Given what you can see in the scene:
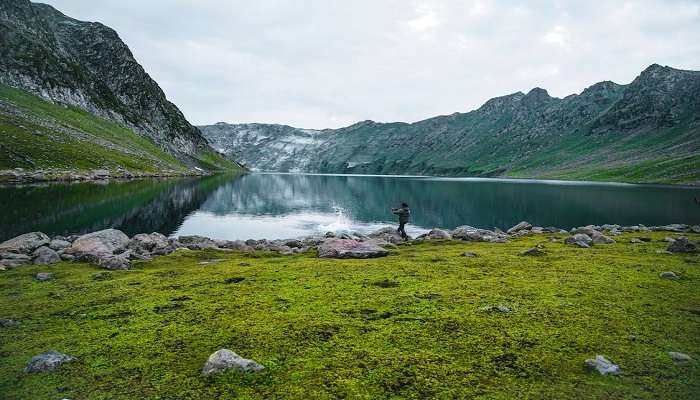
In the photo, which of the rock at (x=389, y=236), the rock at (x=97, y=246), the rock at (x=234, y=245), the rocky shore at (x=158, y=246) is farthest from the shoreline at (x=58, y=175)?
the rock at (x=389, y=236)

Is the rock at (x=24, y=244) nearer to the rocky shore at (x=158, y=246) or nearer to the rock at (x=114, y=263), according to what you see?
the rocky shore at (x=158, y=246)

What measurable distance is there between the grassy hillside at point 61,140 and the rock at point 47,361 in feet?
327

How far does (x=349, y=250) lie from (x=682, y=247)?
19.8 meters

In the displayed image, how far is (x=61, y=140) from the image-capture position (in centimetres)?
11862

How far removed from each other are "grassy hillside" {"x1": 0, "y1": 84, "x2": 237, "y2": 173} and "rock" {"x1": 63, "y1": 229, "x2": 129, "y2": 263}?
3137 inches

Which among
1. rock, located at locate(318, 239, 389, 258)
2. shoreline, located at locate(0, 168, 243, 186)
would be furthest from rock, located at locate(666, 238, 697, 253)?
shoreline, located at locate(0, 168, 243, 186)

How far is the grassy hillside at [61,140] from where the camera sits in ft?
318

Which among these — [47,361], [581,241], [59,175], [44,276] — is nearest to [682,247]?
[581,241]

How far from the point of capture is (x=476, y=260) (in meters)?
22.8

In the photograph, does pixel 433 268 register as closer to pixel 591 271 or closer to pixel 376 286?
pixel 376 286

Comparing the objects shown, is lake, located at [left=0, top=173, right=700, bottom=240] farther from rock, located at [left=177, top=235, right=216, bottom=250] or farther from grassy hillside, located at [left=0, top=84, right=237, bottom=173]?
grassy hillside, located at [left=0, top=84, right=237, bottom=173]

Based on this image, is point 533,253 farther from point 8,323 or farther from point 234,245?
point 8,323

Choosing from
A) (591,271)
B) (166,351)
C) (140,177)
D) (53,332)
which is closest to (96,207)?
(53,332)

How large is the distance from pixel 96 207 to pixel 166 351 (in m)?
55.9
